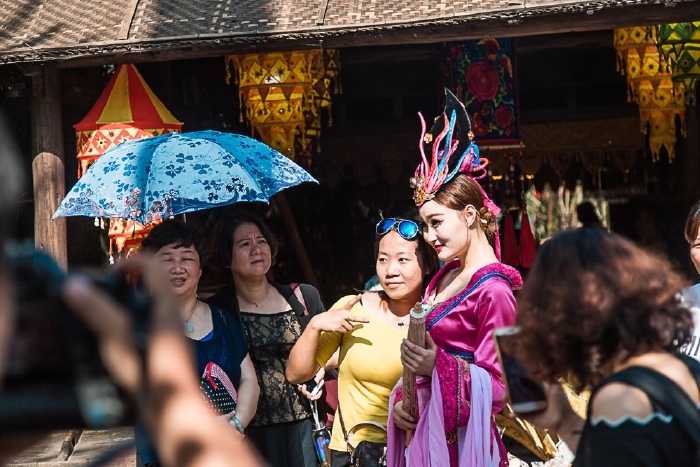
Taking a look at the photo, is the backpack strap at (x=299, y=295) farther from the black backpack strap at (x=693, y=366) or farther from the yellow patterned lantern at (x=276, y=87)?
the black backpack strap at (x=693, y=366)

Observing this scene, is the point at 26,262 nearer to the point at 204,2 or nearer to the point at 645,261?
the point at 645,261

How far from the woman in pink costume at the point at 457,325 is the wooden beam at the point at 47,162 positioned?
3122mm

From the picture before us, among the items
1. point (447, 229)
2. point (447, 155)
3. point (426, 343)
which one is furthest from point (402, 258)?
point (426, 343)

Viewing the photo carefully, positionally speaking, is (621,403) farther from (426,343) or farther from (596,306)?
(426,343)

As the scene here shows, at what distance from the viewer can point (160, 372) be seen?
3.45 feet

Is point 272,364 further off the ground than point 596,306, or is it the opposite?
point 596,306

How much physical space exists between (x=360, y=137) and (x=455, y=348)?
560 centimetres

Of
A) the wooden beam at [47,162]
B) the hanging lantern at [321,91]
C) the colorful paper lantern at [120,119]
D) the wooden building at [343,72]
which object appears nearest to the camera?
the wooden building at [343,72]

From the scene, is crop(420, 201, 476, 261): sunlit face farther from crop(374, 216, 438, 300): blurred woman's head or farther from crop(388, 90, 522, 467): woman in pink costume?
crop(374, 216, 438, 300): blurred woman's head

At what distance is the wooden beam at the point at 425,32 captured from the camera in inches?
206

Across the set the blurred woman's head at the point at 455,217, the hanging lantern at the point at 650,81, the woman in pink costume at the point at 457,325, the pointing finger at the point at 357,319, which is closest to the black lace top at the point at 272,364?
the pointing finger at the point at 357,319

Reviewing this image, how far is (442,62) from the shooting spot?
6684mm

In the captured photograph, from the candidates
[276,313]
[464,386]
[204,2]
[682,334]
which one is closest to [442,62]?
[204,2]

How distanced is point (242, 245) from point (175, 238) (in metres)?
0.41
